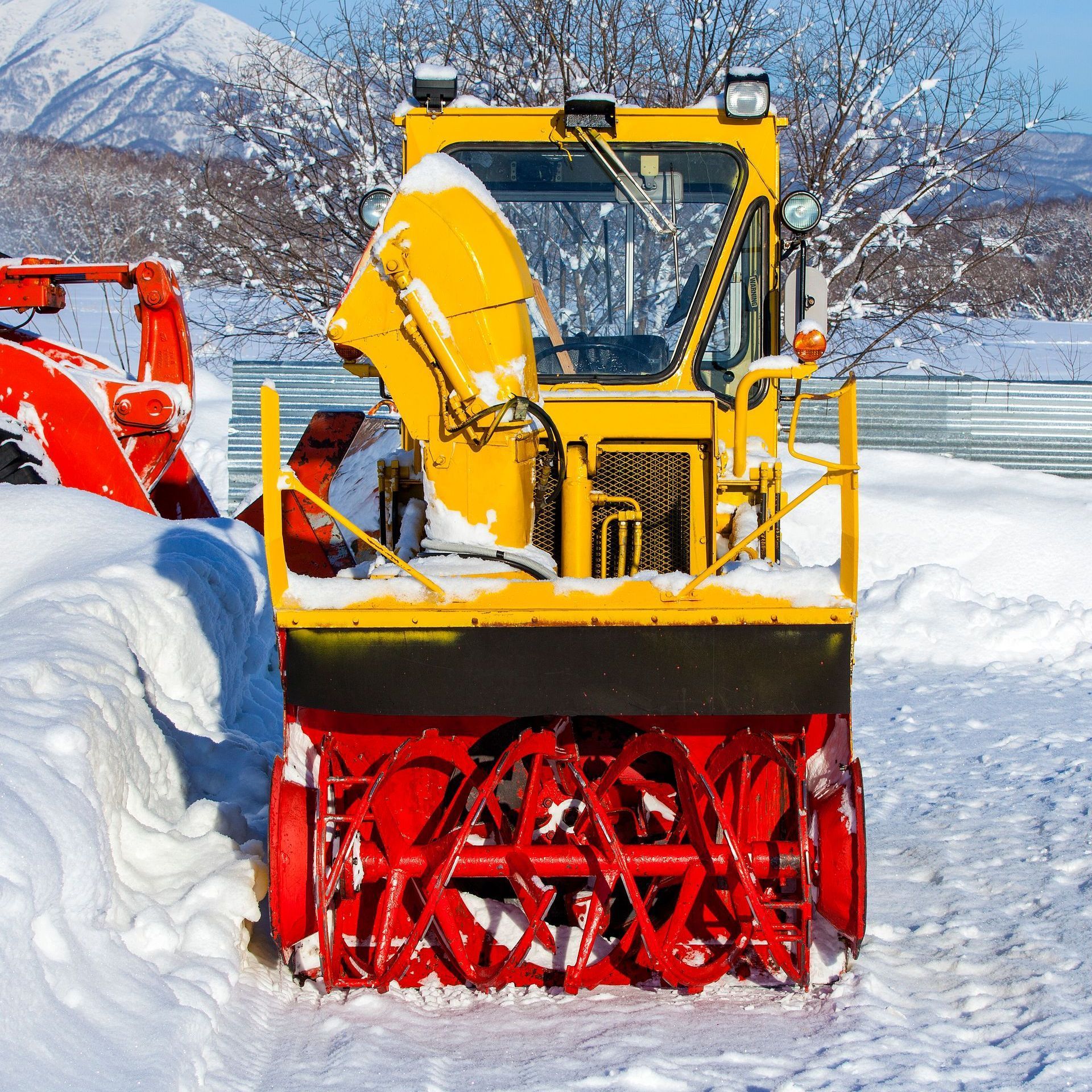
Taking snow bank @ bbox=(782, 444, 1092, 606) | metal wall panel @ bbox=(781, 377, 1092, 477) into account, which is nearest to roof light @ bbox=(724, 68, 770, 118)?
snow bank @ bbox=(782, 444, 1092, 606)

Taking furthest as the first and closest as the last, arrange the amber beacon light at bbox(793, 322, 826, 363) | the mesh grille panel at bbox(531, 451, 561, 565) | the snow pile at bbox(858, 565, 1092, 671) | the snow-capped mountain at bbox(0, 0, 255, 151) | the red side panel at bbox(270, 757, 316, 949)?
the snow-capped mountain at bbox(0, 0, 255, 151) < the snow pile at bbox(858, 565, 1092, 671) < the amber beacon light at bbox(793, 322, 826, 363) < the mesh grille panel at bbox(531, 451, 561, 565) < the red side panel at bbox(270, 757, 316, 949)

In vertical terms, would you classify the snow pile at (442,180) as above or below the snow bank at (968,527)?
above

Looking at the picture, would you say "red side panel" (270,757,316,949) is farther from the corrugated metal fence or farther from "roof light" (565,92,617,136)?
the corrugated metal fence

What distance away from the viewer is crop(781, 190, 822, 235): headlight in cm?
468

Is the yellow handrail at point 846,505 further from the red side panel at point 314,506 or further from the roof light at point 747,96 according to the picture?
the red side panel at point 314,506

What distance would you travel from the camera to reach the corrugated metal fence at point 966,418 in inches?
480

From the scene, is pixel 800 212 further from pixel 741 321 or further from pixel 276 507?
pixel 276 507

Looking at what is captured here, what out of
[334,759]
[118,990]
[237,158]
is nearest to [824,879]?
[334,759]

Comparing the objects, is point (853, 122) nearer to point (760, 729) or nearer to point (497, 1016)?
point (760, 729)

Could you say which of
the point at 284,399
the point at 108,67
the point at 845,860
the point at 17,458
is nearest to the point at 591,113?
the point at 845,860

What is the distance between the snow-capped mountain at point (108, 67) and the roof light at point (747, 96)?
10452 cm

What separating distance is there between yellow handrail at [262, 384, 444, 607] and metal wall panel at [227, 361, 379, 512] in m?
9.22

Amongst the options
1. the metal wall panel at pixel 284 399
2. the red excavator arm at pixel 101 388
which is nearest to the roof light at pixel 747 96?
the red excavator arm at pixel 101 388

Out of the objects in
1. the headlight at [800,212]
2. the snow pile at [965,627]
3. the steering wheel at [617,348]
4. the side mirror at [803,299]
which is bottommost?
the snow pile at [965,627]
